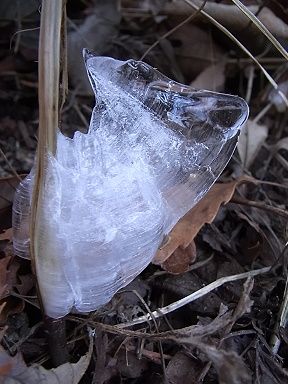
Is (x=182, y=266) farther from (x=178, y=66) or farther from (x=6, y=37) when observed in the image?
(x=6, y=37)

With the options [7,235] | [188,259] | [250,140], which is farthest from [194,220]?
[250,140]

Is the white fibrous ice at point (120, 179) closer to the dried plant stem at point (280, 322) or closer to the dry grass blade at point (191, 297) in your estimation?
the dry grass blade at point (191, 297)

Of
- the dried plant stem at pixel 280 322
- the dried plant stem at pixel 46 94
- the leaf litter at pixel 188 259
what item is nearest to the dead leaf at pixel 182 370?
the leaf litter at pixel 188 259

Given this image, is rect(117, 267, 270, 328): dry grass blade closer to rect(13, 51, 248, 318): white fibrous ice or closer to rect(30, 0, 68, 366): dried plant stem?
rect(13, 51, 248, 318): white fibrous ice

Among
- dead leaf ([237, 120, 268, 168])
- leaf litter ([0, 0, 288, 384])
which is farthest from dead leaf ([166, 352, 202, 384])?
dead leaf ([237, 120, 268, 168])

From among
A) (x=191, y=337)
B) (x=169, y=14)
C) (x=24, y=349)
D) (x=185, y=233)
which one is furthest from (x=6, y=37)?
(x=191, y=337)

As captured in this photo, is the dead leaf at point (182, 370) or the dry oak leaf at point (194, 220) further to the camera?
the dry oak leaf at point (194, 220)
